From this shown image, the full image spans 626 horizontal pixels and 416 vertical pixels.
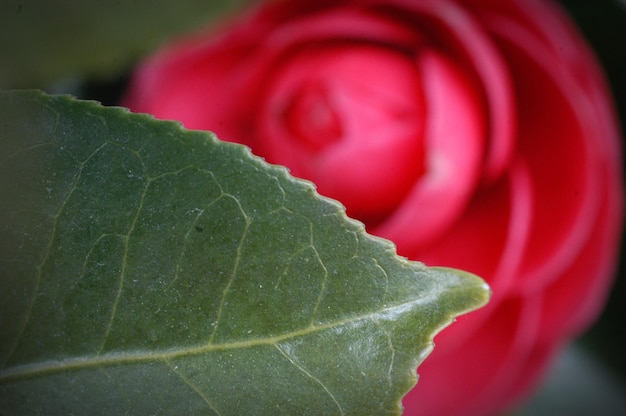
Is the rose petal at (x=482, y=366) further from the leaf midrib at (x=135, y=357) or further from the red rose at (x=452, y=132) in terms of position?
the leaf midrib at (x=135, y=357)

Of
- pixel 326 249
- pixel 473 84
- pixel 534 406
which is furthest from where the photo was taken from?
pixel 534 406

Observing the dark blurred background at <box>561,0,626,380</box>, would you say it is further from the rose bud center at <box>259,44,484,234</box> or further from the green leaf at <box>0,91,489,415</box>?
the green leaf at <box>0,91,489,415</box>

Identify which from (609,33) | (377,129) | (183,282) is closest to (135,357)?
(183,282)

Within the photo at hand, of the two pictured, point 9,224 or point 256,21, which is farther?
point 256,21

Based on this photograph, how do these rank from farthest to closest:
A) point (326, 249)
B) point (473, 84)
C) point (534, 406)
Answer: point (534, 406), point (473, 84), point (326, 249)

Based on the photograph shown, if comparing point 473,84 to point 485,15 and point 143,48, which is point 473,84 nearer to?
point 485,15

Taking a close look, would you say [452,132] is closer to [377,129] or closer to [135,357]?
[377,129]

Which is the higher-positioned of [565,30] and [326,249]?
[565,30]

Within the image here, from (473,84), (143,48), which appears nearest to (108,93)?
(143,48)
